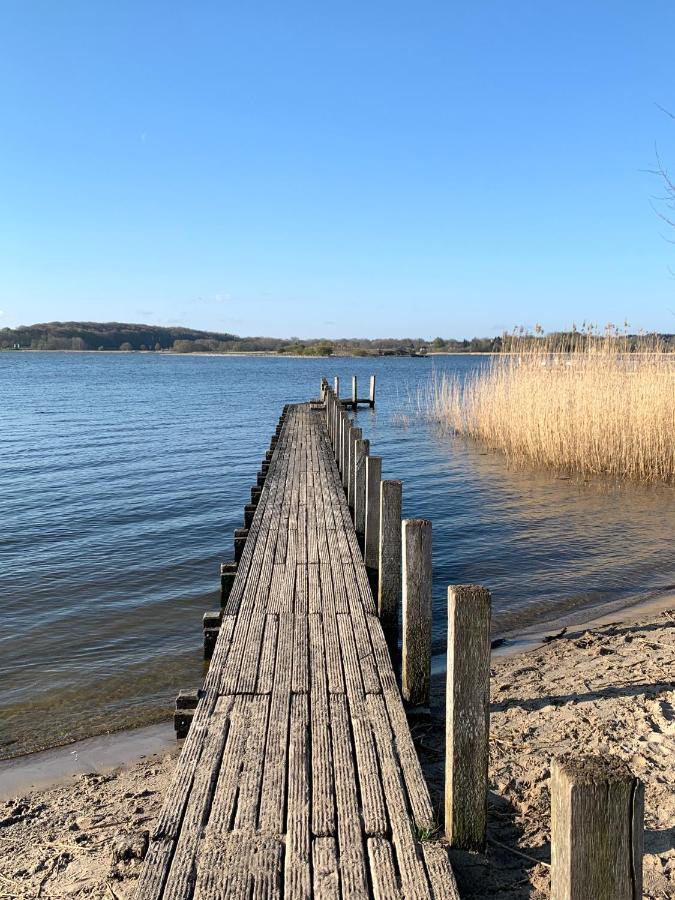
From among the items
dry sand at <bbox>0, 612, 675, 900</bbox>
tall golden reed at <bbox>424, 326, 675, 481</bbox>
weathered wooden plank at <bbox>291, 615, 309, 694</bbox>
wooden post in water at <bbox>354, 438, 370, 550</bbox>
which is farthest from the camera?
tall golden reed at <bbox>424, 326, 675, 481</bbox>

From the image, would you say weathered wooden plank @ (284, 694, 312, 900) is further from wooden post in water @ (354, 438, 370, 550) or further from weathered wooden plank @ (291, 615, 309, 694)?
wooden post in water @ (354, 438, 370, 550)

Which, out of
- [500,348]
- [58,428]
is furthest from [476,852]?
[58,428]

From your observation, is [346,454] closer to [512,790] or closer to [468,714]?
[512,790]

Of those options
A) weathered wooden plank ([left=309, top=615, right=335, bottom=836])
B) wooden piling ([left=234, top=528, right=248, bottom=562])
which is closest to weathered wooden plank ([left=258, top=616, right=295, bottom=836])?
weathered wooden plank ([left=309, top=615, right=335, bottom=836])

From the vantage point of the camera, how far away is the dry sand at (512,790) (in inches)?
132

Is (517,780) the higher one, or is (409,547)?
(409,547)

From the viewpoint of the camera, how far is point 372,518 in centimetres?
750

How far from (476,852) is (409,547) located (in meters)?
1.83

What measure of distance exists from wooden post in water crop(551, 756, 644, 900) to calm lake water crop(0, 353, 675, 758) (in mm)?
4511

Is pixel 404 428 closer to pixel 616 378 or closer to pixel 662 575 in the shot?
pixel 616 378

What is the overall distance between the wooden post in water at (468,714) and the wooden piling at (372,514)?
4201 mm

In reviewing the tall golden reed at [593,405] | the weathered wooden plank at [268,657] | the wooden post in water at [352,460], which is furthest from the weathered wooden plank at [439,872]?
the tall golden reed at [593,405]

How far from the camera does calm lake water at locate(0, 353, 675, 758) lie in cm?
655

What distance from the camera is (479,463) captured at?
1808cm
